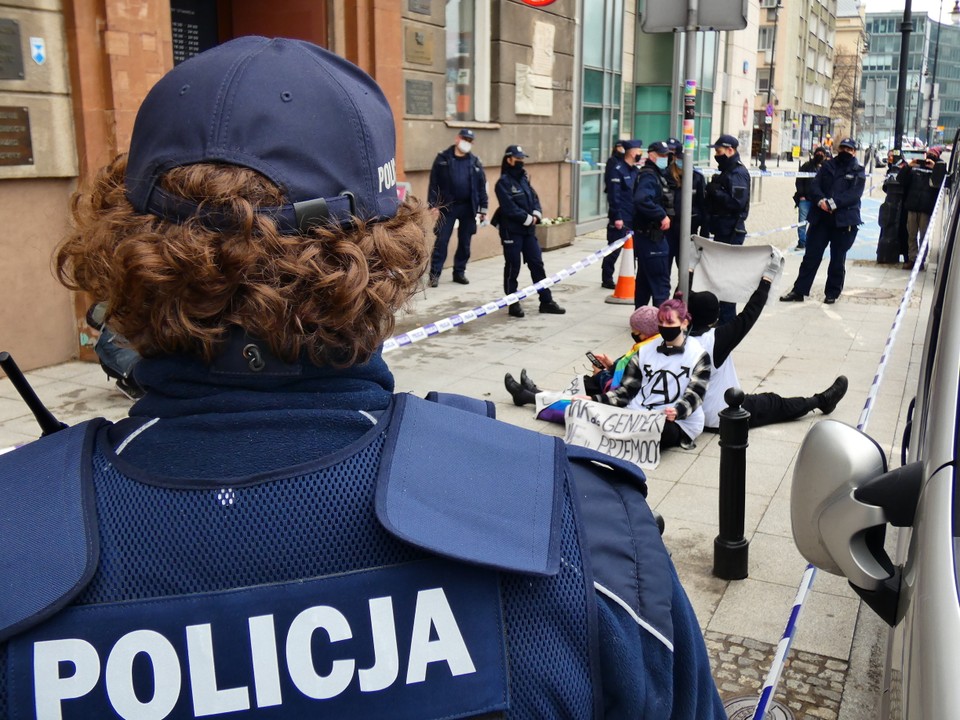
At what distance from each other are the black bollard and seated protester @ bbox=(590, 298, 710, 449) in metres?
1.73

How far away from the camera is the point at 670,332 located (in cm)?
631

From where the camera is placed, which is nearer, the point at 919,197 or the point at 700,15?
the point at 700,15

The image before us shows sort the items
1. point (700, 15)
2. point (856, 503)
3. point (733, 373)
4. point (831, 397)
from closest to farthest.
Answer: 1. point (856, 503)
2. point (733, 373)
3. point (831, 397)
4. point (700, 15)

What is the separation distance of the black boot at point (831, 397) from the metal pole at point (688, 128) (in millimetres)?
2167

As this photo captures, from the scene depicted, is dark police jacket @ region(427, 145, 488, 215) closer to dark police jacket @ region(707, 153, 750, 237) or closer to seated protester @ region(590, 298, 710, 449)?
dark police jacket @ region(707, 153, 750, 237)

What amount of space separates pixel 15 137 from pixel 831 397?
649 cm

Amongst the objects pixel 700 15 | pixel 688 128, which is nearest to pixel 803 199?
pixel 688 128

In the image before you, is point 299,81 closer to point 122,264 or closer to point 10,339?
point 122,264

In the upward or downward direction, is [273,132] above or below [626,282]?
above

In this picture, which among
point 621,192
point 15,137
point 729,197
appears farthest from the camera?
point 621,192

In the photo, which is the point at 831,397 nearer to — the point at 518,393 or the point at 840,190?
the point at 518,393

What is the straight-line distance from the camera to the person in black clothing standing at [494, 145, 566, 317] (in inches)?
434

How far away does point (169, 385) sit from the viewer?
1.27 m

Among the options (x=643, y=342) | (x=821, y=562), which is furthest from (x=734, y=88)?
(x=821, y=562)
